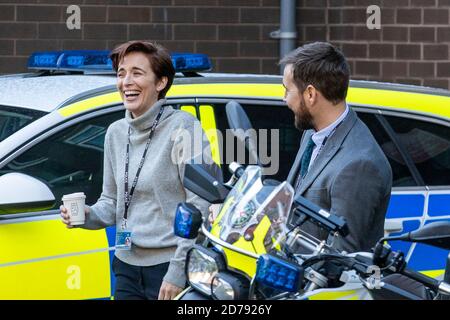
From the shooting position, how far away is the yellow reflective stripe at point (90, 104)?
195 inches

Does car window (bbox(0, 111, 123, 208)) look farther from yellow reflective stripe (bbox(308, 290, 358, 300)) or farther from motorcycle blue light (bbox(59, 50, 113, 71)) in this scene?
yellow reflective stripe (bbox(308, 290, 358, 300))

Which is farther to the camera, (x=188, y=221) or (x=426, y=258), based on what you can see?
(x=426, y=258)

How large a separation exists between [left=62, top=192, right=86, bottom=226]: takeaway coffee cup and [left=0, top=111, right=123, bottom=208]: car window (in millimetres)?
758

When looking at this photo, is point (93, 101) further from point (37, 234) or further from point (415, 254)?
point (415, 254)

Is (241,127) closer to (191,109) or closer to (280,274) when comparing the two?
(280,274)

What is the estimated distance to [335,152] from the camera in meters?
3.70

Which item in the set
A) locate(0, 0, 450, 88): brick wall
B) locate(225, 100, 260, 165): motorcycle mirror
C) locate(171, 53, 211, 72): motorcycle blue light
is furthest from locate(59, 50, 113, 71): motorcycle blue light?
locate(0, 0, 450, 88): brick wall

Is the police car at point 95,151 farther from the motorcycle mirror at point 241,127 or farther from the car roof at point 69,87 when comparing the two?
the motorcycle mirror at point 241,127

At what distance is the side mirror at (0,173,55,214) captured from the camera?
4.50 m

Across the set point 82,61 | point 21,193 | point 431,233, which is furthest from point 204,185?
point 82,61

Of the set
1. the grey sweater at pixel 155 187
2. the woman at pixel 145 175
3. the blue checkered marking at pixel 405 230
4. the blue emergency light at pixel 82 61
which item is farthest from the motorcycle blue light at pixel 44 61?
the blue checkered marking at pixel 405 230

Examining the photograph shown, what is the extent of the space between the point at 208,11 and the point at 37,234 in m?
6.02

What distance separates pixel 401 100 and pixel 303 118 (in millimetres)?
1631

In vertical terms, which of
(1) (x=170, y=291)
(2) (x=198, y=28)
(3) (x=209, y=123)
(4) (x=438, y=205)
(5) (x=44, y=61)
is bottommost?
(1) (x=170, y=291)
